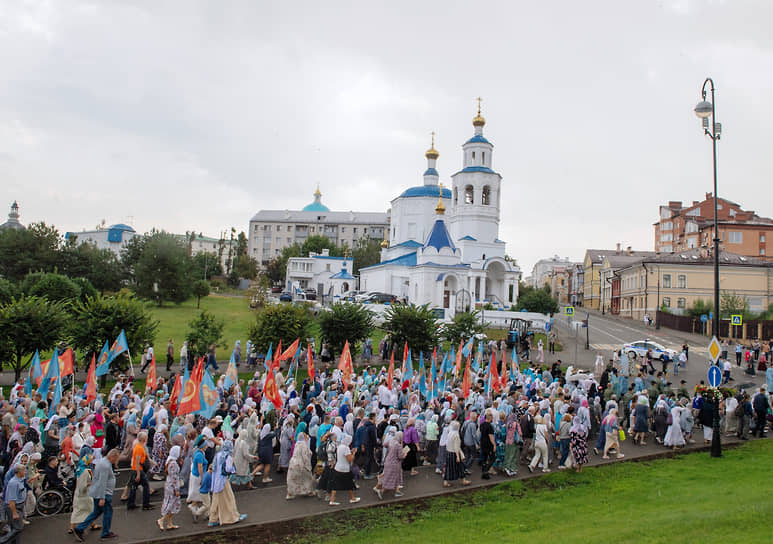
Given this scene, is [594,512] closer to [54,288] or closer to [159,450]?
[159,450]

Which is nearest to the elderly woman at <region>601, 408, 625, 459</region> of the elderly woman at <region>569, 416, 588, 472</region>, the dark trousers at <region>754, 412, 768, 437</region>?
the elderly woman at <region>569, 416, 588, 472</region>

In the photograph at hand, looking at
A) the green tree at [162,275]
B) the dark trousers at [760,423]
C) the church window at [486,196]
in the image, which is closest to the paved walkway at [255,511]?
the dark trousers at [760,423]

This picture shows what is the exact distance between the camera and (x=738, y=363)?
1160 inches

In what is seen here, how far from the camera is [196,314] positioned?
4675 cm

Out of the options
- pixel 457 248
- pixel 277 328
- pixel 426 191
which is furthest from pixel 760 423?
pixel 426 191

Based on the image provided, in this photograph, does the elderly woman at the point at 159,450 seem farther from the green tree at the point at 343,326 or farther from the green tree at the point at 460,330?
the green tree at the point at 460,330

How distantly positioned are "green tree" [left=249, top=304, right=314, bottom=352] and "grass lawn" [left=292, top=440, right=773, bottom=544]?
15.5 metres

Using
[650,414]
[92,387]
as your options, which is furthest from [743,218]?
[92,387]

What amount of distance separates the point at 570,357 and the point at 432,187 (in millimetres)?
38021

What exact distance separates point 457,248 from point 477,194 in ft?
21.5

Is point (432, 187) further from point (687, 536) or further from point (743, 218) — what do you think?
point (687, 536)

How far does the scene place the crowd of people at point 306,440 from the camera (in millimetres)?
10086

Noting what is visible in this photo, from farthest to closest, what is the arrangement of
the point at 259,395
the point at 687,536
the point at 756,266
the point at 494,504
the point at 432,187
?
the point at 432,187 → the point at 756,266 → the point at 259,395 → the point at 494,504 → the point at 687,536

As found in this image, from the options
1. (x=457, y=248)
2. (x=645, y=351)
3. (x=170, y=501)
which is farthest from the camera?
(x=457, y=248)
